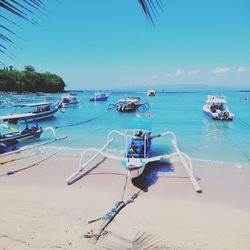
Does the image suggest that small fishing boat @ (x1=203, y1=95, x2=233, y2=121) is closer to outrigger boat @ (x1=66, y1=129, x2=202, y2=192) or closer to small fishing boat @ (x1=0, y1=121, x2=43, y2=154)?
outrigger boat @ (x1=66, y1=129, x2=202, y2=192)

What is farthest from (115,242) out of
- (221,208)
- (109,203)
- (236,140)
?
(236,140)

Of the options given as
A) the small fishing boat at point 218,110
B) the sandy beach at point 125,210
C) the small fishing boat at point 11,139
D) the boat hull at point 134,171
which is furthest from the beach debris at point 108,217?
the small fishing boat at point 218,110

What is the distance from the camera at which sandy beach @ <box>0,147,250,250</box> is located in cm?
446

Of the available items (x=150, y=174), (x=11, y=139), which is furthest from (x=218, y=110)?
(x=11, y=139)

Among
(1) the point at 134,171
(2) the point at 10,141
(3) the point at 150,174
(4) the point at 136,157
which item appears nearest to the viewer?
(1) the point at 134,171

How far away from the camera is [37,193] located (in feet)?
22.1

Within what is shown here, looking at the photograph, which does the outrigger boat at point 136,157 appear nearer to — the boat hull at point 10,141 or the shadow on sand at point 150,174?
the shadow on sand at point 150,174

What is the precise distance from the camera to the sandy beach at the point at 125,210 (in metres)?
4.46

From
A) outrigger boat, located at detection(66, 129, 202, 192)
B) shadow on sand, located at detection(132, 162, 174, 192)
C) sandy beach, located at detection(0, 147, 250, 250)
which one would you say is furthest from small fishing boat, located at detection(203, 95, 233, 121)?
outrigger boat, located at detection(66, 129, 202, 192)

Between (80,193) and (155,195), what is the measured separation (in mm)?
2142

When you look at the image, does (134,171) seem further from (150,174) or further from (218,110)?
(218,110)

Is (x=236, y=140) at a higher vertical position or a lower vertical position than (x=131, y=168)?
lower

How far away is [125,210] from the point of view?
5.67 metres

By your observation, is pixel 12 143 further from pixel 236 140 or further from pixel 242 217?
pixel 236 140
